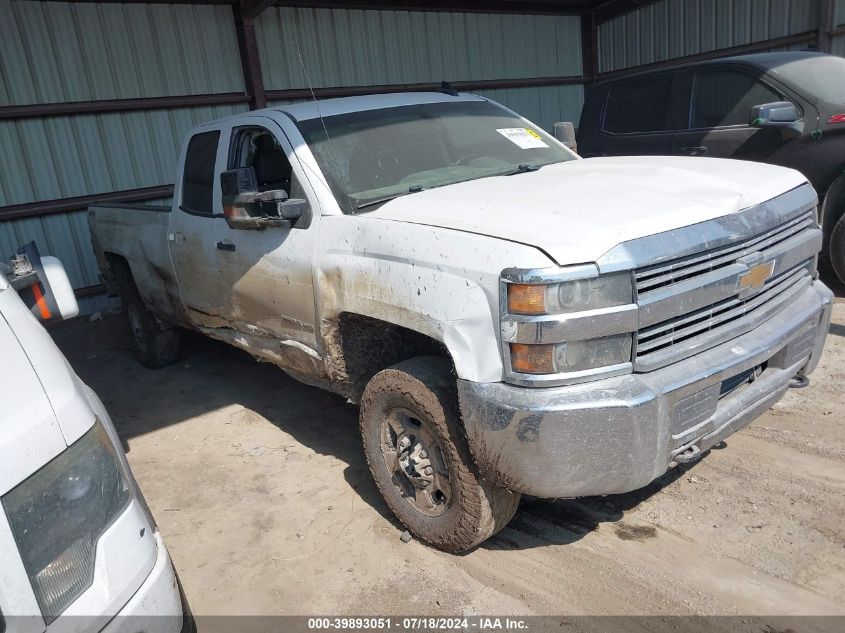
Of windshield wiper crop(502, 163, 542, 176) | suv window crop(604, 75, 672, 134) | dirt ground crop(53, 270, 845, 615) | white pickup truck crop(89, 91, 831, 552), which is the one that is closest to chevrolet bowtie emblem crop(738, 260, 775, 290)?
white pickup truck crop(89, 91, 831, 552)

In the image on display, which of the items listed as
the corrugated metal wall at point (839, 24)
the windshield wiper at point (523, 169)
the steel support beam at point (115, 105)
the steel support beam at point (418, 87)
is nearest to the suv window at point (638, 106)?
the steel support beam at point (418, 87)

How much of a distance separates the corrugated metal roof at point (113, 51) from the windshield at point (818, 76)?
7319 millimetres

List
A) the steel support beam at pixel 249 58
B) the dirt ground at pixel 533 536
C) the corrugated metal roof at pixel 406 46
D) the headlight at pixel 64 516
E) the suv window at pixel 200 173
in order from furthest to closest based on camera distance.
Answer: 1. the corrugated metal roof at pixel 406 46
2. the steel support beam at pixel 249 58
3. the suv window at pixel 200 173
4. the dirt ground at pixel 533 536
5. the headlight at pixel 64 516

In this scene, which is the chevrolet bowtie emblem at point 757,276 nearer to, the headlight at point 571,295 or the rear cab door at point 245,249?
the headlight at point 571,295

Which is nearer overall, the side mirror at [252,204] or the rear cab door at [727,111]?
the side mirror at [252,204]

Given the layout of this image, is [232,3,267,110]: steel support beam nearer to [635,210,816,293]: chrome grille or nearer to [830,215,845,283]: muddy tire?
[830,215,845,283]: muddy tire

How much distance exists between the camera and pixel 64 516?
5.95 feet

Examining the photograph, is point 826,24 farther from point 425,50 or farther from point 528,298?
point 528,298

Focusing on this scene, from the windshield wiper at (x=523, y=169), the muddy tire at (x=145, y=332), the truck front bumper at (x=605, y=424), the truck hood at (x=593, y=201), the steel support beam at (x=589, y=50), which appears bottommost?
the muddy tire at (x=145, y=332)

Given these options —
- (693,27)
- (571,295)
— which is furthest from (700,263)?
(693,27)

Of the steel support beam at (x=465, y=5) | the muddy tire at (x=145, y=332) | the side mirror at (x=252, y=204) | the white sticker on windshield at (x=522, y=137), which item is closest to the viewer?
the side mirror at (x=252, y=204)

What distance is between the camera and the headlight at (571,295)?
235 centimetres

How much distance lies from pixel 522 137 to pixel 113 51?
7.06 metres

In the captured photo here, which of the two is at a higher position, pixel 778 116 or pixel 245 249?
pixel 778 116
